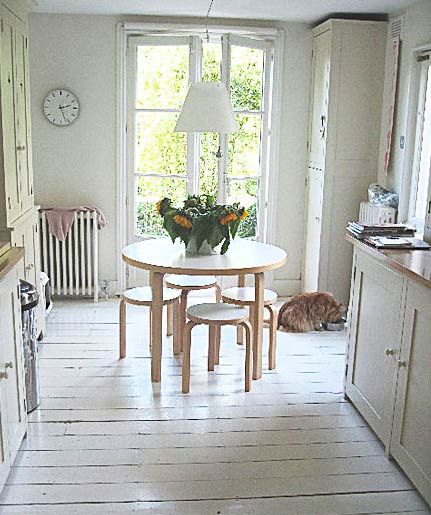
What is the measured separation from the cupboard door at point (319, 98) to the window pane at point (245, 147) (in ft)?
1.50

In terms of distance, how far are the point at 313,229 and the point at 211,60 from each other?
1615 millimetres

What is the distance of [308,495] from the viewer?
8.59 feet

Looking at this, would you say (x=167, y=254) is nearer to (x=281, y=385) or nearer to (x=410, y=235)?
(x=281, y=385)

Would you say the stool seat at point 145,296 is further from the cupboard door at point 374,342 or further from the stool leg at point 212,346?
the cupboard door at point 374,342

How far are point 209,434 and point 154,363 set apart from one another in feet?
2.27

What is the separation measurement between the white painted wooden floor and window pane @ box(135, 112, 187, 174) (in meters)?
1.75

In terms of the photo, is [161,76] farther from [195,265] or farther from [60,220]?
[195,265]

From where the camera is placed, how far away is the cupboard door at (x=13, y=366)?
262cm

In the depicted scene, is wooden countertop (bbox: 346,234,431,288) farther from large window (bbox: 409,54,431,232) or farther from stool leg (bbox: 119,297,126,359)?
stool leg (bbox: 119,297,126,359)

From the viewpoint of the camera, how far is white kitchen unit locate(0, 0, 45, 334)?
3443 millimetres

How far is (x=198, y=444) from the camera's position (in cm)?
301

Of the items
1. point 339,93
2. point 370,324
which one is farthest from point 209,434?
point 339,93

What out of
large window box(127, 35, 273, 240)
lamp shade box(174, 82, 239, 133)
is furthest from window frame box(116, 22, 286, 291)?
lamp shade box(174, 82, 239, 133)

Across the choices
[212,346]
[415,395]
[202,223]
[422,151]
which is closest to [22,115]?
[202,223]
